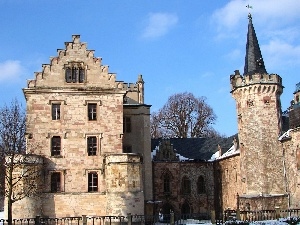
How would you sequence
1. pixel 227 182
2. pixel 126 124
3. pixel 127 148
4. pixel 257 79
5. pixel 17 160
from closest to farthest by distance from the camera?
pixel 17 160
pixel 257 79
pixel 127 148
pixel 126 124
pixel 227 182

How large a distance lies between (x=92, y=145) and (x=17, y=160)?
627cm

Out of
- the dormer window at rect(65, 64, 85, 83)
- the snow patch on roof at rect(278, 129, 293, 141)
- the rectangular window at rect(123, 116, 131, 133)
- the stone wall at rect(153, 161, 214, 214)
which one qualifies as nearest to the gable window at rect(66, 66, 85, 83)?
the dormer window at rect(65, 64, 85, 83)

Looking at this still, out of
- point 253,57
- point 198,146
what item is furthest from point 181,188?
point 253,57

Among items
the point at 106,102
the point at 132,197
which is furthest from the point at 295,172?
the point at 106,102

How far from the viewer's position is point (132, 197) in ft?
113

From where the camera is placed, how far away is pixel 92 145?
1480 inches

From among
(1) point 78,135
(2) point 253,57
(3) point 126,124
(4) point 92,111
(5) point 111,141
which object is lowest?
(5) point 111,141

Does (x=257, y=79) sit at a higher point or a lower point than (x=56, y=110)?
higher

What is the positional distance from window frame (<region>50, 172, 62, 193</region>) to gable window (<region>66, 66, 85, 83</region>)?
25.1 feet

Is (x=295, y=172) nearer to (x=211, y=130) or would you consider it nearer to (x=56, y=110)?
(x=56, y=110)

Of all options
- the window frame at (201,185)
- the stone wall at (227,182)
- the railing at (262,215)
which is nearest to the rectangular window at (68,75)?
the railing at (262,215)

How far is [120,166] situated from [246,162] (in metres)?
12.0

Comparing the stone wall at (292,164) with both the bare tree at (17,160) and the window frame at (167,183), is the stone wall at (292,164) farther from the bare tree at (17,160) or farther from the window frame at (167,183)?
the bare tree at (17,160)

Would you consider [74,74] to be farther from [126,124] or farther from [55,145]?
[126,124]
